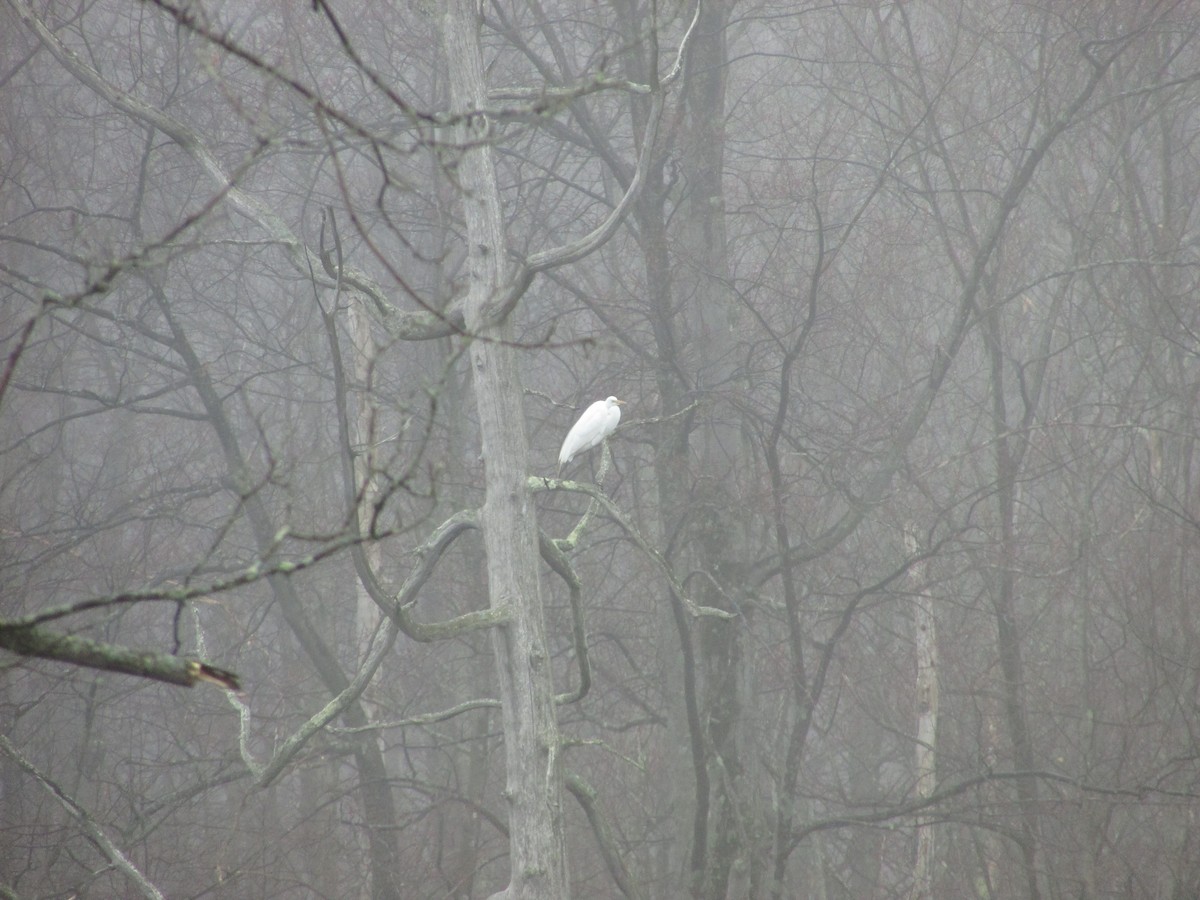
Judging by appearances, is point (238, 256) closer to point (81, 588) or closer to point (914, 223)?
point (81, 588)

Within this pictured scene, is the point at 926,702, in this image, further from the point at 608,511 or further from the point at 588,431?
the point at 608,511

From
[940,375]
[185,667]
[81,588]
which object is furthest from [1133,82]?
[81,588]

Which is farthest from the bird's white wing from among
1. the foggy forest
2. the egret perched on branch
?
the foggy forest

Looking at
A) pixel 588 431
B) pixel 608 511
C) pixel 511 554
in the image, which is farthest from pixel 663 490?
pixel 511 554

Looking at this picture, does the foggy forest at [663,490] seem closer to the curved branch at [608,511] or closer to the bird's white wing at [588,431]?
the curved branch at [608,511]

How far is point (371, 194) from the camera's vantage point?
1288 cm

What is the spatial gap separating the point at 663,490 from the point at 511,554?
3.77 metres

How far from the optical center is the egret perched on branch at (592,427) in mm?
7422

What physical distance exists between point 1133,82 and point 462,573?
304 inches

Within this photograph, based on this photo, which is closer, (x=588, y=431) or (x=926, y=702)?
(x=588, y=431)

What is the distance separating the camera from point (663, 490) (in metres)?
9.31

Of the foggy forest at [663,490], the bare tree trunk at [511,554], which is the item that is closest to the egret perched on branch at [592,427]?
the foggy forest at [663,490]

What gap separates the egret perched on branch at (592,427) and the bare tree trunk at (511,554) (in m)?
1.56

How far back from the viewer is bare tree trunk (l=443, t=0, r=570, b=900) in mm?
5544
